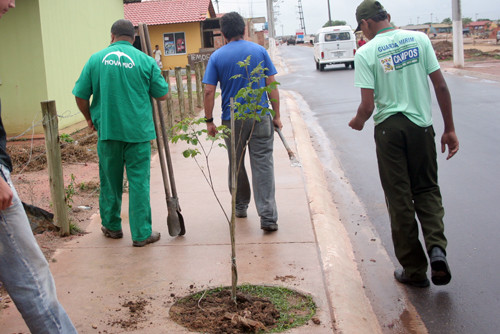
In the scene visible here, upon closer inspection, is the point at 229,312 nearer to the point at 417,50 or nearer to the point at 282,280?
the point at 282,280

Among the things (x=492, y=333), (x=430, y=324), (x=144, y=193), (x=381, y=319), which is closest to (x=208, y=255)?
(x=144, y=193)

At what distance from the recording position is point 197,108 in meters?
16.2

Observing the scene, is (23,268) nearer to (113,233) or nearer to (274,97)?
(113,233)

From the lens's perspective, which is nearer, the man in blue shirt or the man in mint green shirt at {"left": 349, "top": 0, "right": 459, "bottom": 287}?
the man in mint green shirt at {"left": 349, "top": 0, "right": 459, "bottom": 287}

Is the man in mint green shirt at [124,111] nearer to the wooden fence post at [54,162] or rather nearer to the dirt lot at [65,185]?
the wooden fence post at [54,162]

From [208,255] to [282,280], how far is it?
0.84m

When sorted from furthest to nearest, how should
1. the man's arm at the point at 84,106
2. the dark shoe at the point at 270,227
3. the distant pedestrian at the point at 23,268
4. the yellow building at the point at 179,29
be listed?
1. the yellow building at the point at 179,29
2. the dark shoe at the point at 270,227
3. the man's arm at the point at 84,106
4. the distant pedestrian at the point at 23,268

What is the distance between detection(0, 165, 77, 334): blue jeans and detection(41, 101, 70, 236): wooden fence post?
2.57 m

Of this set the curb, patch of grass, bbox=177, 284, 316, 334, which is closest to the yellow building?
the curb

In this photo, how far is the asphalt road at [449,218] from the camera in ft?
13.0

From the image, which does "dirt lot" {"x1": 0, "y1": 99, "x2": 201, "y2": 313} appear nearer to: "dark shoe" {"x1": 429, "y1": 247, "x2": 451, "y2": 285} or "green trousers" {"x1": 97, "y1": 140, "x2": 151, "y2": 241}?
"green trousers" {"x1": 97, "y1": 140, "x2": 151, "y2": 241}

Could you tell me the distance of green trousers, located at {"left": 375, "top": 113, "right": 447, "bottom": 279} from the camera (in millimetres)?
4176

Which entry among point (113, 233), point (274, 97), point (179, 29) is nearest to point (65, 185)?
point (113, 233)

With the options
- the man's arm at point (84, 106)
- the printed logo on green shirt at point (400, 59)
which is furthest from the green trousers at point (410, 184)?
→ the man's arm at point (84, 106)
